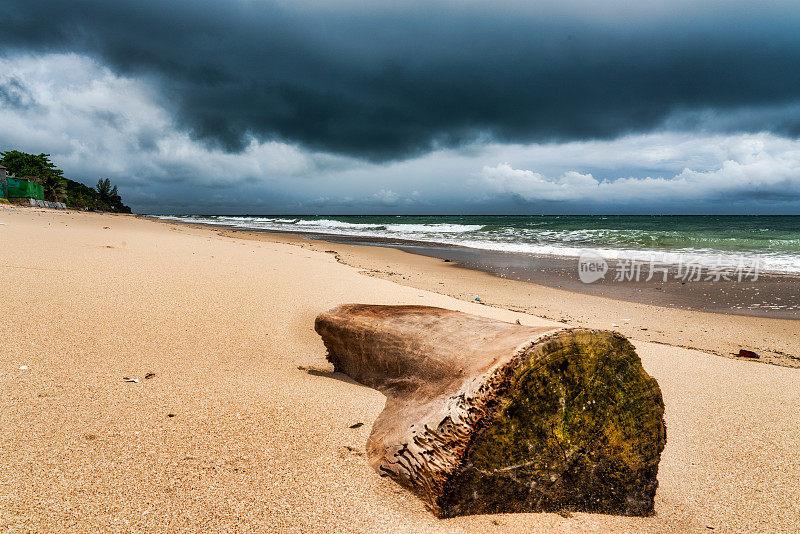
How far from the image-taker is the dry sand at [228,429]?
157 centimetres

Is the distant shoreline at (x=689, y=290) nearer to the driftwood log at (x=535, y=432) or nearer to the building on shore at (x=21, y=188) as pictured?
the driftwood log at (x=535, y=432)

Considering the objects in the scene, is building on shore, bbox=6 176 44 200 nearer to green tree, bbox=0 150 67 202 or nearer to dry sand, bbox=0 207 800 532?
green tree, bbox=0 150 67 202

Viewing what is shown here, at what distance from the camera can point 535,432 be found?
5.50 feet

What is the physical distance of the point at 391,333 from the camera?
260 centimetres

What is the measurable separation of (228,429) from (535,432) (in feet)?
5.04

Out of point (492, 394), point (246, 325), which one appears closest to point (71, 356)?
point (246, 325)

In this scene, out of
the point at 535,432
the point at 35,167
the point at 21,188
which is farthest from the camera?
the point at 35,167

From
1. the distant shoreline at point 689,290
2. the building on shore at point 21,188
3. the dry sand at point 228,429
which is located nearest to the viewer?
the dry sand at point 228,429

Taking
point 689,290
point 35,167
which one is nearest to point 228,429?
point 689,290

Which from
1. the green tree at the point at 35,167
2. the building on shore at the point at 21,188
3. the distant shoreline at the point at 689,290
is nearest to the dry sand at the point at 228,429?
the distant shoreline at the point at 689,290

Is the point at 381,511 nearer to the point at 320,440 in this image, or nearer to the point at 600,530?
the point at 320,440

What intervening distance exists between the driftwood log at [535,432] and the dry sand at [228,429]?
104 millimetres

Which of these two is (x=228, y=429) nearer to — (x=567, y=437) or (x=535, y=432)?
(x=535, y=432)

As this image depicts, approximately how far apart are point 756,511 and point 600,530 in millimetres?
890
